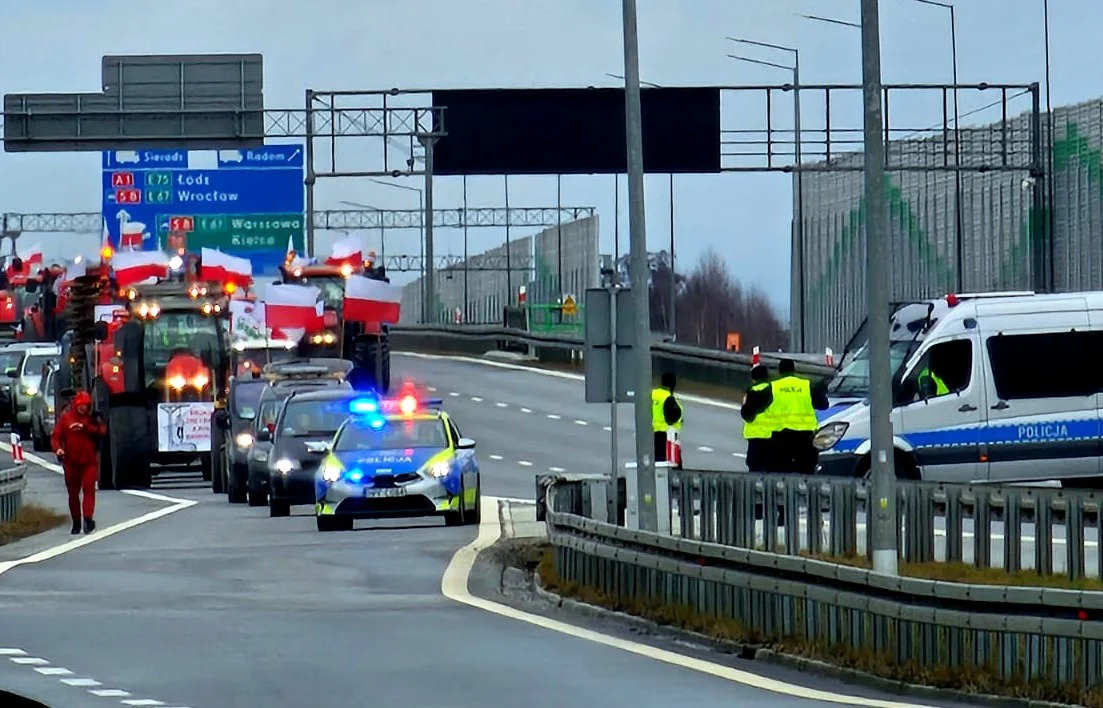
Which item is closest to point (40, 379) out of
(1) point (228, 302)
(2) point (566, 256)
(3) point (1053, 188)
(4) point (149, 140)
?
(4) point (149, 140)

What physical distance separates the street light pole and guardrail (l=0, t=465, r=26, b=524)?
34.2ft

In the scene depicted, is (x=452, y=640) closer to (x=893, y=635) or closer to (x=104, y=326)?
(x=893, y=635)

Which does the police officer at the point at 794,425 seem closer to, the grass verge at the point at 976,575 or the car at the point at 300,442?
the grass verge at the point at 976,575

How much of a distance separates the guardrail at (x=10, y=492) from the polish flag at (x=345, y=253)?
17.4m

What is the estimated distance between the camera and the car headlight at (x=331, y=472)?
30.5m

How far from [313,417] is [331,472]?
16.0 ft

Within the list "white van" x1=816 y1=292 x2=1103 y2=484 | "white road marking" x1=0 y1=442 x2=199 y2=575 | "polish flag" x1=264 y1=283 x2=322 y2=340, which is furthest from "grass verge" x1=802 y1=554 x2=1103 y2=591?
"polish flag" x1=264 y1=283 x2=322 y2=340

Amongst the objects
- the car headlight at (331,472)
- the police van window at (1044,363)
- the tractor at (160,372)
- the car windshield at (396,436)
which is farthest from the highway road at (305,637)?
the tractor at (160,372)

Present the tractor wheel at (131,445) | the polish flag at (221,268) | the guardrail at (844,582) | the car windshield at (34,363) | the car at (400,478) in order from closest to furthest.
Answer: the guardrail at (844,582), the car at (400,478), the tractor wheel at (131,445), the polish flag at (221,268), the car windshield at (34,363)

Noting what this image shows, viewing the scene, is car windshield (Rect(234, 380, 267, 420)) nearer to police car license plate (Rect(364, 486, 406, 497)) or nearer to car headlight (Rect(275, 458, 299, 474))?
car headlight (Rect(275, 458, 299, 474))

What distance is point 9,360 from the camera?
2425 inches

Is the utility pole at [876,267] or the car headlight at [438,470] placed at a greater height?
A: the utility pole at [876,267]

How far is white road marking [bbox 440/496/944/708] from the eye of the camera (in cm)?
1376

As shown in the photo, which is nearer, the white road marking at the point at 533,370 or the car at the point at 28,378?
the white road marking at the point at 533,370
